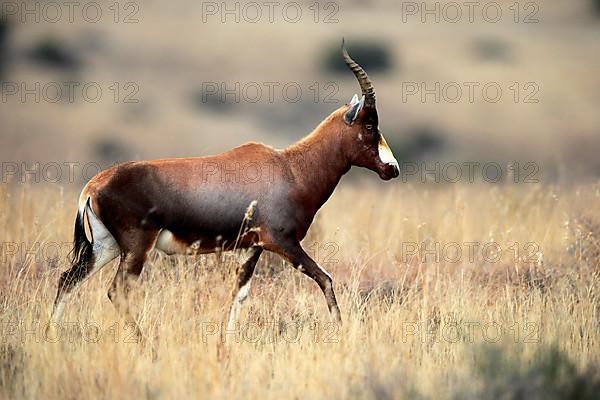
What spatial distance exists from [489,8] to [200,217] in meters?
53.3

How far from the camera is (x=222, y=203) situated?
9.52 m

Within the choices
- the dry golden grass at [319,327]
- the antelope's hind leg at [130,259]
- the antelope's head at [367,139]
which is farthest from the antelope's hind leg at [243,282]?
the antelope's head at [367,139]

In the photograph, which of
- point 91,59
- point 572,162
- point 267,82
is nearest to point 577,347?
point 572,162

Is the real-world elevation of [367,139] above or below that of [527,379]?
above

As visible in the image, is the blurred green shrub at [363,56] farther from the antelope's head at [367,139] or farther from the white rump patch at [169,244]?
→ the white rump patch at [169,244]

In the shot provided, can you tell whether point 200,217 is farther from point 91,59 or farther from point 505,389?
point 91,59

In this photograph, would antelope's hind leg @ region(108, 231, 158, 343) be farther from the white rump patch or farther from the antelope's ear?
the antelope's ear

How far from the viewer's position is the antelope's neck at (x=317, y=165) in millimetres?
10078

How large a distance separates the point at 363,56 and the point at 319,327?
4392 centimetres

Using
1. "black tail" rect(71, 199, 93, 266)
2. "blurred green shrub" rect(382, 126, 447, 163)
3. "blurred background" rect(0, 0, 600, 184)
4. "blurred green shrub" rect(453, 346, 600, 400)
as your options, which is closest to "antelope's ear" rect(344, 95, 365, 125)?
"black tail" rect(71, 199, 93, 266)

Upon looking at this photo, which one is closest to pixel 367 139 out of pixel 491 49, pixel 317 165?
pixel 317 165

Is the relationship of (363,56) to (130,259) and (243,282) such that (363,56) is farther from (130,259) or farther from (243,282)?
(130,259)

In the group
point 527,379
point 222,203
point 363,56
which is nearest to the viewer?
point 527,379

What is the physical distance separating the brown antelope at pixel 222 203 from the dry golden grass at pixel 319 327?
40 cm
